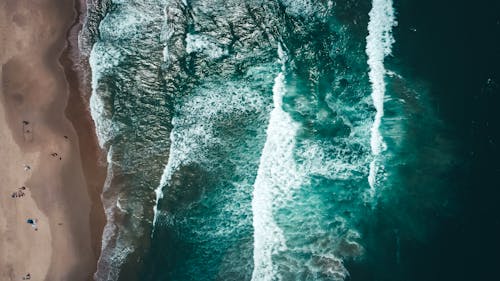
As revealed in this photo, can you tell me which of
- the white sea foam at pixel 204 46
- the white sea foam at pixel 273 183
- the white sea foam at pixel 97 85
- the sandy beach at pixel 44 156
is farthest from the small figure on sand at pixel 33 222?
the white sea foam at pixel 204 46

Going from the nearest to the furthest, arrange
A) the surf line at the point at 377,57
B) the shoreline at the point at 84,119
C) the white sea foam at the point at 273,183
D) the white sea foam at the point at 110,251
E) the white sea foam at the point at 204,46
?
the white sea foam at the point at 273,183
the white sea foam at the point at 110,251
the shoreline at the point at 84,119
the surf line at the point at 377,57
the white sea foam at the point at 204,46

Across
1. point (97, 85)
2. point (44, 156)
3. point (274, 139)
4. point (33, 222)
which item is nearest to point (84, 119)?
point (97, 85)

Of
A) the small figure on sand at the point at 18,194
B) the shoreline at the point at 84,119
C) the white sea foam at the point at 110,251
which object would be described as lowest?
the white sea foam at the point at 110,251

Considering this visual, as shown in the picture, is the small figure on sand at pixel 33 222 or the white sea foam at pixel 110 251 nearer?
the white sea foam at pixel 110 251

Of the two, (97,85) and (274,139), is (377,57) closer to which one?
Answer: (274,139)

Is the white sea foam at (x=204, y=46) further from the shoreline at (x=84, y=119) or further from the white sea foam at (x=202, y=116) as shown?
the shoreline at (x=84, y=119)

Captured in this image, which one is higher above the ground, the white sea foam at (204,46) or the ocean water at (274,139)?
the white sea foam at (204,46)

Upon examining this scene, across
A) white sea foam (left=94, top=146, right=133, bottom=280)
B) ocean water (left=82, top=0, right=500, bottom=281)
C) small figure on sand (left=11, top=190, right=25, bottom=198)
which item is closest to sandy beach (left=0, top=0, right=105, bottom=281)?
small figure on sand (left=11, top=190, right=25, bottom=198)
